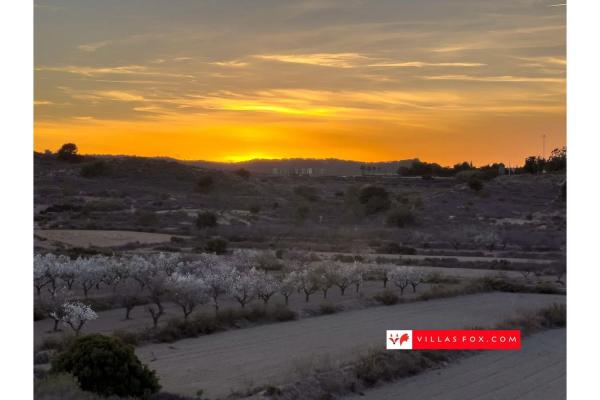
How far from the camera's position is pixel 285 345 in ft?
39.2

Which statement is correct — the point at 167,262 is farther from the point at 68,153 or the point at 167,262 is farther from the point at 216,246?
the point at 68,153

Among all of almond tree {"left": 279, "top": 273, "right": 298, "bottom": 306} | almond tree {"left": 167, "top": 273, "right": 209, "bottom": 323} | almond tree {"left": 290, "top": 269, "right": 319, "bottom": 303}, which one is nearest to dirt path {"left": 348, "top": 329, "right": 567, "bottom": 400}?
almond tree {"left": 167, "top": 273, "right": 209, "bottom": 323}

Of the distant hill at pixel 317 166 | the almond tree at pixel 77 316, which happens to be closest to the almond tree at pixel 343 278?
the distant hill at pixel 317 166

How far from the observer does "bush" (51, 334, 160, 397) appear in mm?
7836

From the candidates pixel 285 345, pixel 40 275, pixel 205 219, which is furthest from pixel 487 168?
pixel 40 275

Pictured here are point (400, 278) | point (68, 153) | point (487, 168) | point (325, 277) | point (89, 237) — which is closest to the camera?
point (68, 153)

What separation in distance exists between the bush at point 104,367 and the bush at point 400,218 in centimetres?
1083

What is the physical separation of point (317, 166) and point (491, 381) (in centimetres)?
457

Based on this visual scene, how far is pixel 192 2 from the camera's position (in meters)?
10.0

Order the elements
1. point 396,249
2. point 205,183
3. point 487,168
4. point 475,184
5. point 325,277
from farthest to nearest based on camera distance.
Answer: point 396,249 < point 325,277 < point 475,184 < point 205,183 < point 487,168
